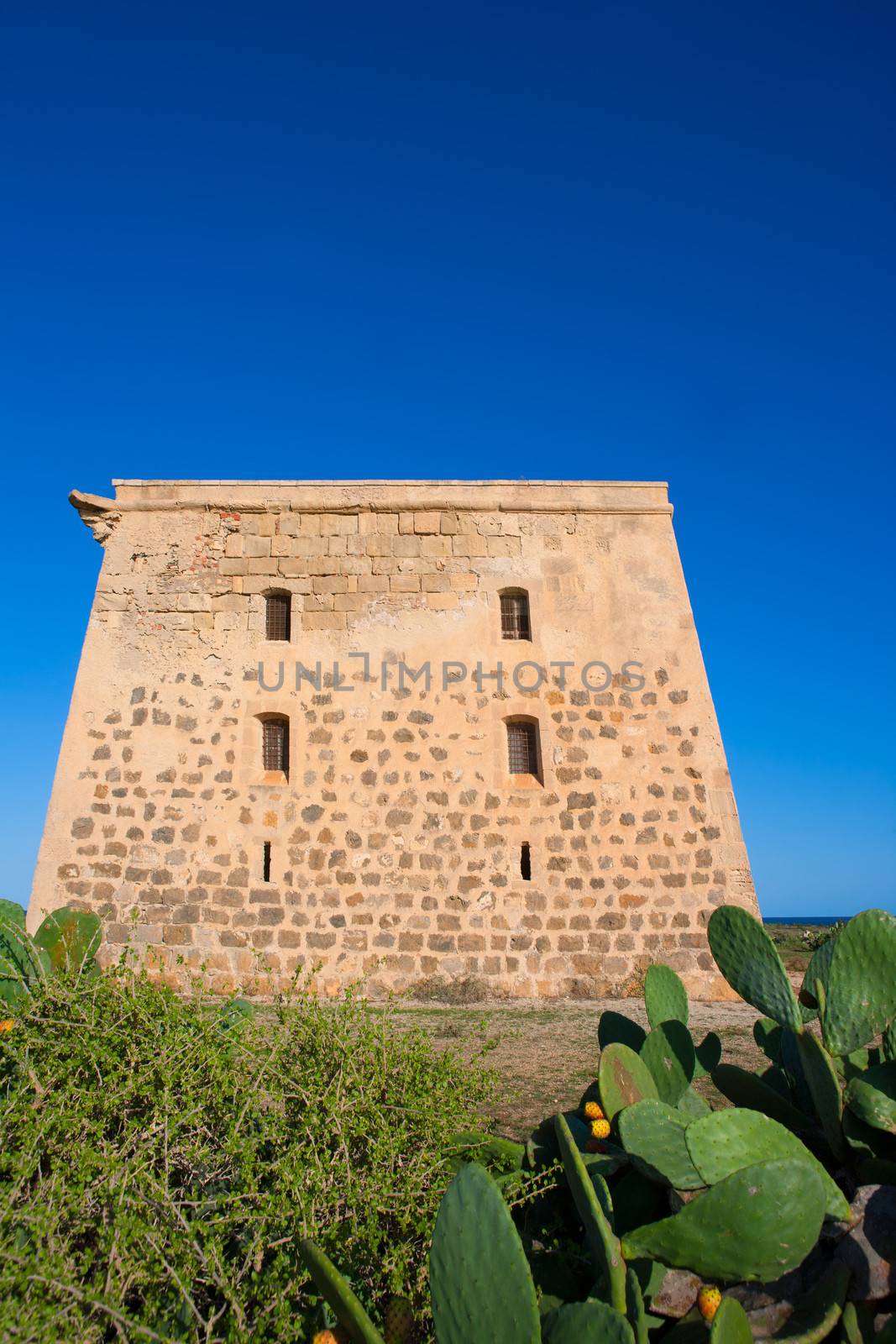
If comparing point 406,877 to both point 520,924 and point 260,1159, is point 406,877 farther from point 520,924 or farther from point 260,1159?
point 260,1159

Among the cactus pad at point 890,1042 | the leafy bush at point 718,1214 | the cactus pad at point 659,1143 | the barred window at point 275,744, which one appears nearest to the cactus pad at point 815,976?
the leafy bush at point 718,1214

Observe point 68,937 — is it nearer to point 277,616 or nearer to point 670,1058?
point 670,1058

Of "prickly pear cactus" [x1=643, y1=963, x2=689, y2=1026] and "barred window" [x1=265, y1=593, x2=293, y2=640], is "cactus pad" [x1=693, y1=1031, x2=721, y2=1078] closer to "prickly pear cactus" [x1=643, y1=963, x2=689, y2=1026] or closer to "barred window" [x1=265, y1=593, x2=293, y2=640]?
"prickly pear cactus" [x1=643, y1=963, x2=689, y2=1026]

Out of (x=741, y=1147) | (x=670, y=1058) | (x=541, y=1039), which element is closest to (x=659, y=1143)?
(x=741, y=1147)

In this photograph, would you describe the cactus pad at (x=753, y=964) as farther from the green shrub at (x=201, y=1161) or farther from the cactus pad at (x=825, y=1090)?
the green shrub at (x=201, y=1161)

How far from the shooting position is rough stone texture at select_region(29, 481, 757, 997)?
9289 millimetres

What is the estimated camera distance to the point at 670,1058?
3.12 metres

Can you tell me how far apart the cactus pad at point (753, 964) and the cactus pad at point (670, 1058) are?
32cm

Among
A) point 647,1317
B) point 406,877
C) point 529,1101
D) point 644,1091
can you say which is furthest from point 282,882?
point 647,1317

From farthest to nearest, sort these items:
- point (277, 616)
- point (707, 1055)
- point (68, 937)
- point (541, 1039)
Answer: point (277, 616), point (541, 1039), point (68, 937), point (707, 1055)

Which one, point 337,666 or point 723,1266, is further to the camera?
point 337,666

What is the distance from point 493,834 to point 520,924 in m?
1.05

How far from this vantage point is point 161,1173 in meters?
2.90

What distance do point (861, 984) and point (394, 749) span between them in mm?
7425
